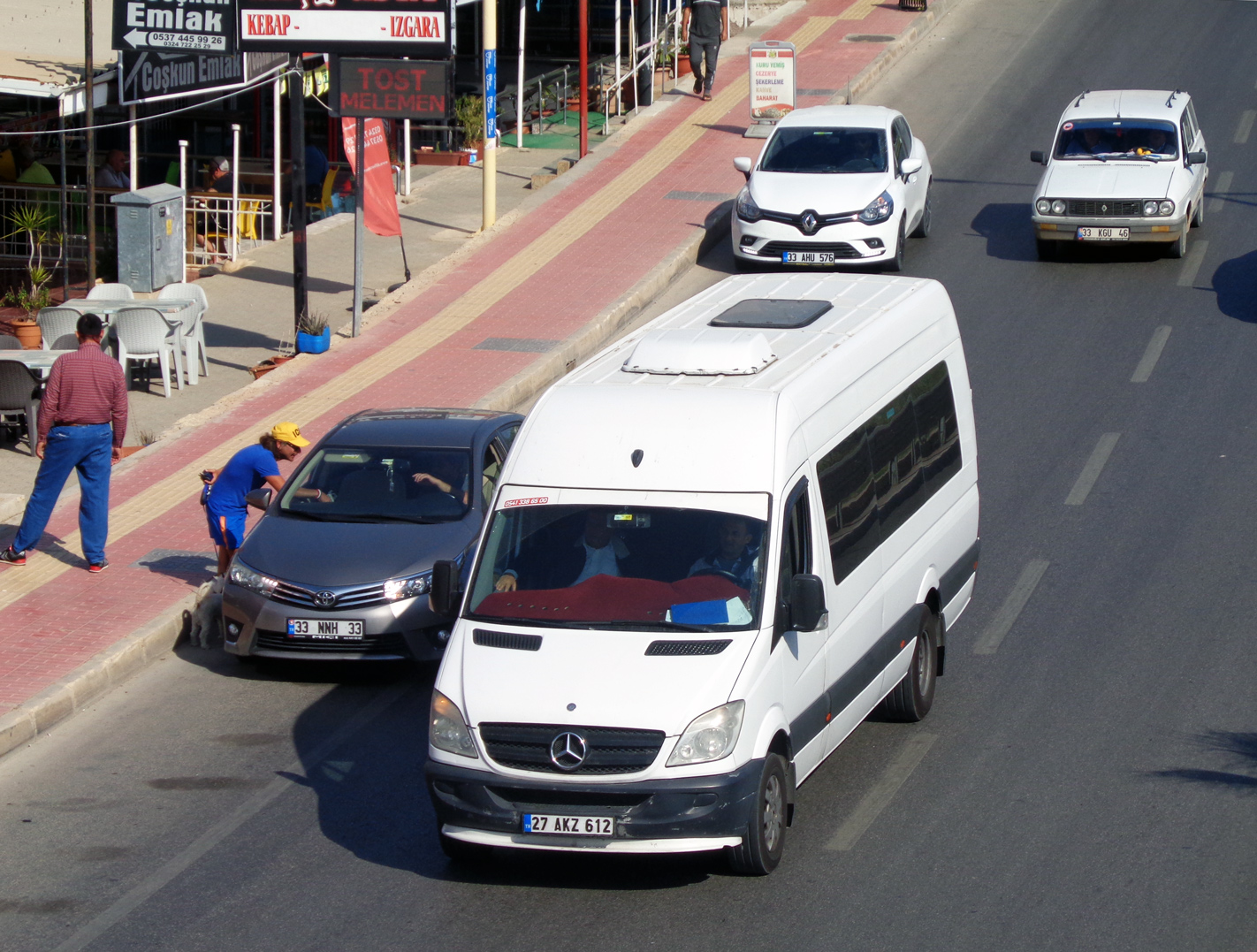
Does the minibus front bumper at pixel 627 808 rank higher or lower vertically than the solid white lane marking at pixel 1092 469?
lower

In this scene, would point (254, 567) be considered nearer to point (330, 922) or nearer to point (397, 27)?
point (330, 922)

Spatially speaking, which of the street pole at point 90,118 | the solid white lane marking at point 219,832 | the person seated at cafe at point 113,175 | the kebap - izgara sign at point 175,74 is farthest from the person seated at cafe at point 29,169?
the solid white lane marking at point 219,832

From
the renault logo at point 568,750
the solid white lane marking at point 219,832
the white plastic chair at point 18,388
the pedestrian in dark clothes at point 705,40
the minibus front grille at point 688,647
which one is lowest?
the solid white lane marking at point 219,832

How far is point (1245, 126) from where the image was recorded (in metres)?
27.4

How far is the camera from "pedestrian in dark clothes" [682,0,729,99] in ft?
96.0

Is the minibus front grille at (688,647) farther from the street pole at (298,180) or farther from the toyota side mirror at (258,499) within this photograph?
the street pole at (298,180)

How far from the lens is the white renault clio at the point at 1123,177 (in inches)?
801

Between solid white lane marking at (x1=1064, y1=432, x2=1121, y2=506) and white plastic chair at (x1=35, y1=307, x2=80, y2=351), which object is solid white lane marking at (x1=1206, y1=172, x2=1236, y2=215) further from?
white plastic chair at (x1=35, y1=307, x2=80, y2=351)

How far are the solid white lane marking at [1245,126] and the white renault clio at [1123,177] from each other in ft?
16.7

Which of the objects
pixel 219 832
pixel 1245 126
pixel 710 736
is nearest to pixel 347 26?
pixel 219 832

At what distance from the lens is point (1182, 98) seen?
2244 centimetres

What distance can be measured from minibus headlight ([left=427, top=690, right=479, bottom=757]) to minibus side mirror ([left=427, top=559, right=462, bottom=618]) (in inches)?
31.9

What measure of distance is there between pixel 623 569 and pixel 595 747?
1.05 metres

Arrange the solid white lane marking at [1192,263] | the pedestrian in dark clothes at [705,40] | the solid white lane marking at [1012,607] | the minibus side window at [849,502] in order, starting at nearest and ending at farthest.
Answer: the minibus side window at [849,502] < the solid white lane marking at [1012,607] < the solid white lane marking at [1192,263] < the pedestrian in dark clothes at [705,40]
